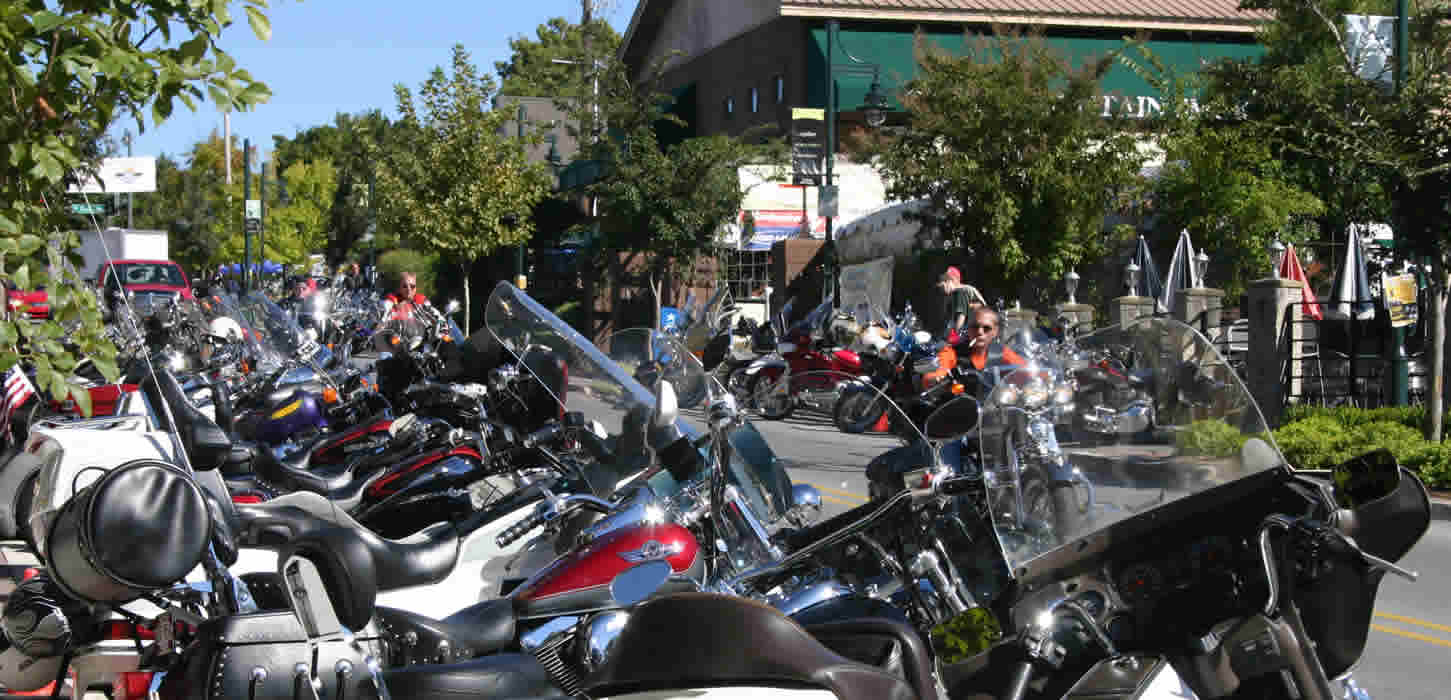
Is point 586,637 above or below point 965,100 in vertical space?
below

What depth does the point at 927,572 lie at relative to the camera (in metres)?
4.38

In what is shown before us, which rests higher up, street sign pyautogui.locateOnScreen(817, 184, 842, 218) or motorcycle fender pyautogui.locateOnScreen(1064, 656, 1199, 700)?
street sign pyautogui.locateOnScreen(817, 184, 842, 218)

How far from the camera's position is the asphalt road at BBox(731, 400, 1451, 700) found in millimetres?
6121

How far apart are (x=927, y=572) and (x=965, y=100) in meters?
19.7

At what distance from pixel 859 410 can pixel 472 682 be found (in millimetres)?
2478

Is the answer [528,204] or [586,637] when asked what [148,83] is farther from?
[528,204]

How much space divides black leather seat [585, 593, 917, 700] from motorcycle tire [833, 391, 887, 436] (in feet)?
8.23

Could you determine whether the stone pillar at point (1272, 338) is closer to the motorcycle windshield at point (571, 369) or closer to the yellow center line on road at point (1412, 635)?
the yellow center line on road at point (1412, 635)

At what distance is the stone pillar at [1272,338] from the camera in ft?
56.8

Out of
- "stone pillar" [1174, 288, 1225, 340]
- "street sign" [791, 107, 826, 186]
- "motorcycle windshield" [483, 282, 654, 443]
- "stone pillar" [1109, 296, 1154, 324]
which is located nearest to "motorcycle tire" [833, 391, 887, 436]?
"motorcycle windshield" [483, 282, 654, 443]

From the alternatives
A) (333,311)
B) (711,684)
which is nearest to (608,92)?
(333,311)

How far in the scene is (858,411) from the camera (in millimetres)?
5266

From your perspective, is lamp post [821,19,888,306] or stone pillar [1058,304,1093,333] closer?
stone pillar [1058,304,1093,333]

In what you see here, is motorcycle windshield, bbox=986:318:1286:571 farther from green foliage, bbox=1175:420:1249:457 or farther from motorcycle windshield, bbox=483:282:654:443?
motorcycle windshield, bbox=483:282:654:443
